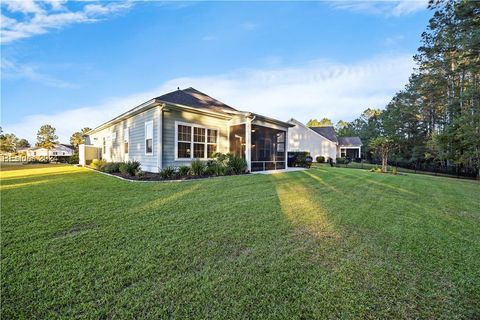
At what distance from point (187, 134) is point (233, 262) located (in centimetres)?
857

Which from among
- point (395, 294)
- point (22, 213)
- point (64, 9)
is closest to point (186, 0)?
point (64, 9)

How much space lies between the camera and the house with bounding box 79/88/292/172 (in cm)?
944

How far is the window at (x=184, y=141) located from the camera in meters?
9.89

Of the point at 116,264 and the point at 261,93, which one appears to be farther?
the point at 261,93

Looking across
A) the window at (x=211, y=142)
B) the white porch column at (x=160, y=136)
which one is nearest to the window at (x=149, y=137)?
the white porch column at (x=160, y=136)

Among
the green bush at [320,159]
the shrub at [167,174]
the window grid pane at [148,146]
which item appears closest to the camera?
the shrub at [167,174]

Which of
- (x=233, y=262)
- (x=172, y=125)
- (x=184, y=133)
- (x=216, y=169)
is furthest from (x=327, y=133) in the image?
(x=233, y=262)

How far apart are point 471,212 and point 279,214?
4662 millimetres

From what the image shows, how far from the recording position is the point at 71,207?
13.5 feet

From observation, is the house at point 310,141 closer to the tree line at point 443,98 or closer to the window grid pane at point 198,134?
the tree line at point 443,98

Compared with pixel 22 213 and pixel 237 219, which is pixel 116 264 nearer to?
pixel 237 219

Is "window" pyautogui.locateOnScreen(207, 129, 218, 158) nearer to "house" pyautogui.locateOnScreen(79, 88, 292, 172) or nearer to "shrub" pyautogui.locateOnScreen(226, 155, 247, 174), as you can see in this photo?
"house" pyautogui.locateOnScreen(79, 88, 292, 172)

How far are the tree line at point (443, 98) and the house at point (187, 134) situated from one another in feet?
33.6

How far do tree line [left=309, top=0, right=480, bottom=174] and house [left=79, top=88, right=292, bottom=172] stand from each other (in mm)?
10247
